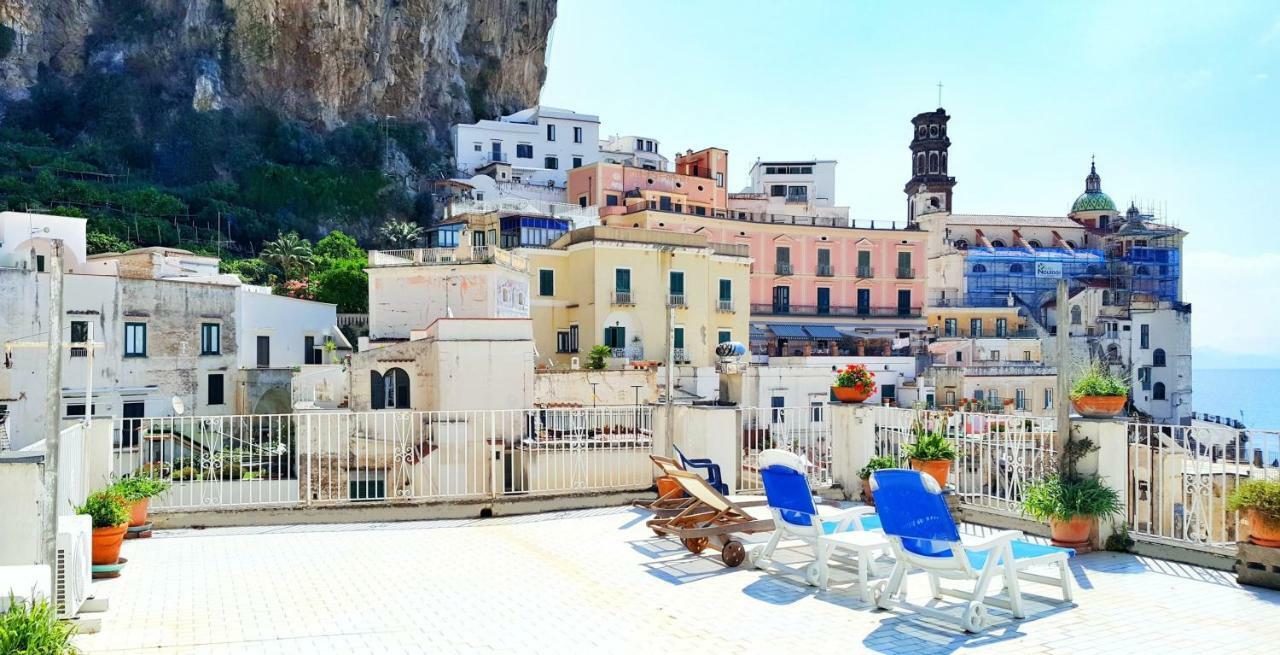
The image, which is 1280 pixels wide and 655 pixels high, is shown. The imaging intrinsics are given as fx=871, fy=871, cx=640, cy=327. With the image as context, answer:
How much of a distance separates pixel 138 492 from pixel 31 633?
4576 mm

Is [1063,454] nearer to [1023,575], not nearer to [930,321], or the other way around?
[1023,575]

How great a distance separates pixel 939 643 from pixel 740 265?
3461cm

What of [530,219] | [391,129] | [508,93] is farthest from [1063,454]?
[508,93]

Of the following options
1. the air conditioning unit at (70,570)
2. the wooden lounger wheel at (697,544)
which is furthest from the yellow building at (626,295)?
the air conditioning unit at (70,570)

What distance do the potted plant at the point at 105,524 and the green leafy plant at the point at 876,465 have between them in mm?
6598

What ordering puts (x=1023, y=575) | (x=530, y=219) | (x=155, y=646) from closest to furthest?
(x=155, y=646), (x=1023, y=575), (x=530, y=219)

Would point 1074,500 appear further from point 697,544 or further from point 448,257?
point 448,257

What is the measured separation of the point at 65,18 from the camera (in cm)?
6350

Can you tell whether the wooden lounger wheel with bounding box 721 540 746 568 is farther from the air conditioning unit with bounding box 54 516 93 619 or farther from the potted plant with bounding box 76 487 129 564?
the potted plant with bounding box 76 487 129 564

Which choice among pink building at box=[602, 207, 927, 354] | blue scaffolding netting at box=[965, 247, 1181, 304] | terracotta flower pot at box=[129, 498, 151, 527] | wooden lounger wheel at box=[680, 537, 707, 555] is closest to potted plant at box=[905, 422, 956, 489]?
wooden lounger wheel at box=[680, 537, 707, 555]

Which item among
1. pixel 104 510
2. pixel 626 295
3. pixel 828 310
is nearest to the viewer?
pixel 104 510

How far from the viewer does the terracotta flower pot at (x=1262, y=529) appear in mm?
5953

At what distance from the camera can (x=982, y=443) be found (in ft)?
28.3

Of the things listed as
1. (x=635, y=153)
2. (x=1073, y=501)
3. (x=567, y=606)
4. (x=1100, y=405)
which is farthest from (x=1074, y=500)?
(x=635, y=153)
